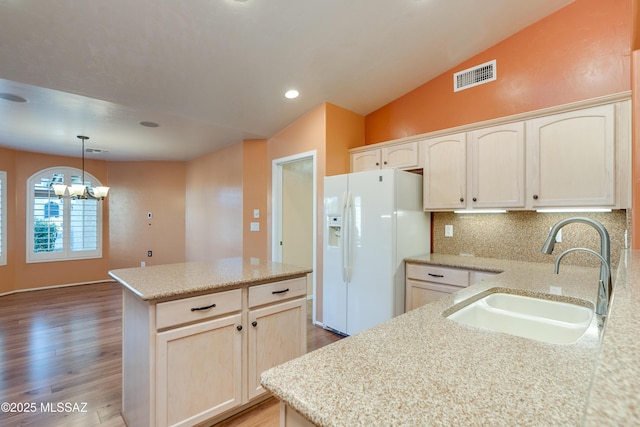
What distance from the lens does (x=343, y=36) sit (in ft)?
8.46

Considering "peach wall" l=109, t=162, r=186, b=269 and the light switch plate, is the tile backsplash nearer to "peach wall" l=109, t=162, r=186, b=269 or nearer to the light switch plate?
the light switch plate

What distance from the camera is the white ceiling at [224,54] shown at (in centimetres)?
218

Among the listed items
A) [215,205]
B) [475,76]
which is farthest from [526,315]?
[215,205]

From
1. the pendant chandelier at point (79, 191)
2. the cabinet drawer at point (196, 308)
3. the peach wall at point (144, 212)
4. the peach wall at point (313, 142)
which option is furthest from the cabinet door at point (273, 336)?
the peach wall at point (144, 212)

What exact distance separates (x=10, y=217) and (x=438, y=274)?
21.0 ft

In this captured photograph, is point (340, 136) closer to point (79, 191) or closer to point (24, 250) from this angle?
point (79, 191)

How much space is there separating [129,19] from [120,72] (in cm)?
63

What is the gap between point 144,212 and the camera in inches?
240

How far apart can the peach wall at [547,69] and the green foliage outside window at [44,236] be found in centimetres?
625

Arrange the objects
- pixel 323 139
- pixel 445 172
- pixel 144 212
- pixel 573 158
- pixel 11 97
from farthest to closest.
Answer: pixel 144 212, pixel 323 139, pixel 11 97, pixel 445 172, pixel 573 158

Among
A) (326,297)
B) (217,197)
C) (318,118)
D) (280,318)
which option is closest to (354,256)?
(326,297)

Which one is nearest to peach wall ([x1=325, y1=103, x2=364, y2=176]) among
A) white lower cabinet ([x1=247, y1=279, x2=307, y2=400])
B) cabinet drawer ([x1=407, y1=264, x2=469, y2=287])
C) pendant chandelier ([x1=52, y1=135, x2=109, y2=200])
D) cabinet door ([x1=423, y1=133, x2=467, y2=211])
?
cabinet door ([x1=423, y1=133, x2=467, y2=211])

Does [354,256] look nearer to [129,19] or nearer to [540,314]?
[540,314]

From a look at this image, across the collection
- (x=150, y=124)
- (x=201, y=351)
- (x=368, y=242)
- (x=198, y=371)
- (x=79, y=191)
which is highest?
(x=150, y=124)
